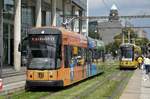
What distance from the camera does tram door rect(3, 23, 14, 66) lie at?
47.6 meters

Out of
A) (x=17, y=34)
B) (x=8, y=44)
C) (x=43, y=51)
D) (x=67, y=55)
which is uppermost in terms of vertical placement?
(x=17, y=34)

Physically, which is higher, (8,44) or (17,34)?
(17,34)

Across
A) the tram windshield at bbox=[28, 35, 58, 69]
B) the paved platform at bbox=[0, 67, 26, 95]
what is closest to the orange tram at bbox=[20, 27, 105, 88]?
the tram windshield at bbox=[28, 35, 58, 69]

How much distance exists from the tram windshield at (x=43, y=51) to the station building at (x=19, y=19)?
12.3 m

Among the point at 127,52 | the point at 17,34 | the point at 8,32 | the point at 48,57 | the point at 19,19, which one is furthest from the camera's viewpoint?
the point at 127,52

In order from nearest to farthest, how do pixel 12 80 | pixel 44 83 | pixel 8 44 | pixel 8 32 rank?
pixel 44 83 → pixel 12 80 → pixel 8 32 → pixel 8 44

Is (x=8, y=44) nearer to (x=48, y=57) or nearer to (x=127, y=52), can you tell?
(x=127, y=52)

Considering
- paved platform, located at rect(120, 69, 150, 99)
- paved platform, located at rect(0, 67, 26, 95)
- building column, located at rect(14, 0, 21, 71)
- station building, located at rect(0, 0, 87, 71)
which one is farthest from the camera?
station building, located at rect(0, 0, 87, 71)

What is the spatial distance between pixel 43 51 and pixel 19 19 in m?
20.7

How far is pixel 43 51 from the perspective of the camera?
25219 mm

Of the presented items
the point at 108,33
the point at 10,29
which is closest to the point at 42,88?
the point at 10,29

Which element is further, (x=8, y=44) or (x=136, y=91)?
(x=8, y=44)

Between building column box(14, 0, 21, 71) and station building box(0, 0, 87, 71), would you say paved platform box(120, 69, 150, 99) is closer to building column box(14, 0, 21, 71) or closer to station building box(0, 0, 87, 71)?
station building box(0, 0, 87, 71)

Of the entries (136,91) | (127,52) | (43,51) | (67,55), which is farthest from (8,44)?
(136,91)
